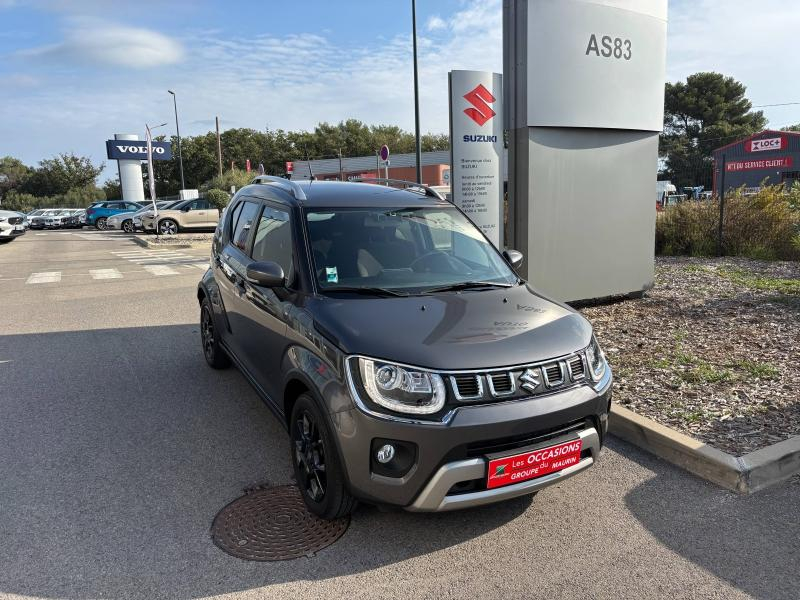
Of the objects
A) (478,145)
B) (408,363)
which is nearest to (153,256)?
(478,145)

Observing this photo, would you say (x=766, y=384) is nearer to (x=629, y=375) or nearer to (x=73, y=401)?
(x=629, y=375)

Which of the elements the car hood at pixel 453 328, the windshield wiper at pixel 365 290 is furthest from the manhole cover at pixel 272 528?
the windshield wiper at pixel 365 290

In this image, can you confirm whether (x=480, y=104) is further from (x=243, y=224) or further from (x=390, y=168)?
(x=390, y=168)

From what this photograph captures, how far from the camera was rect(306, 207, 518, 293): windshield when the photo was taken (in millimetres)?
3744

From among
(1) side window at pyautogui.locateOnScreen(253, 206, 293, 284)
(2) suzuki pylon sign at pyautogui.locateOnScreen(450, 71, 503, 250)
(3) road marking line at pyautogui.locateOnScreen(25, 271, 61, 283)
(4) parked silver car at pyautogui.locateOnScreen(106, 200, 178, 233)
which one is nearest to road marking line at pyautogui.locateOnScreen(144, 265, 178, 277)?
(3) road marking line at pyautogui.locateOnScreen(25, 271, 61, 283)

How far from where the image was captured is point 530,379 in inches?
114

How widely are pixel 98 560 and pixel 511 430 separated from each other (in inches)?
83.5

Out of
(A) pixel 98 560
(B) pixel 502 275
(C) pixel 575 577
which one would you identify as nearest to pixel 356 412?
(C) pixel 575 577

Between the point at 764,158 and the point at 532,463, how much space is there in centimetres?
5038

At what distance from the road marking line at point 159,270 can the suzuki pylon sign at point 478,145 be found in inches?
351

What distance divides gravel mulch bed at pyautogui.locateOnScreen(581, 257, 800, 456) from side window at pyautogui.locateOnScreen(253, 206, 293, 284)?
111 inches

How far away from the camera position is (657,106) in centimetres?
→ 820

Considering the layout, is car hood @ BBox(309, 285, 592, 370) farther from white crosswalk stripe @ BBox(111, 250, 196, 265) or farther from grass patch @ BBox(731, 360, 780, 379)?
A: white crosswalk stripe @ BBox(111, 250, 196, 265)

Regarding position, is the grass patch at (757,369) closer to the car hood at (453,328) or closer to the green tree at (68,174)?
the car hood at (453,328)
